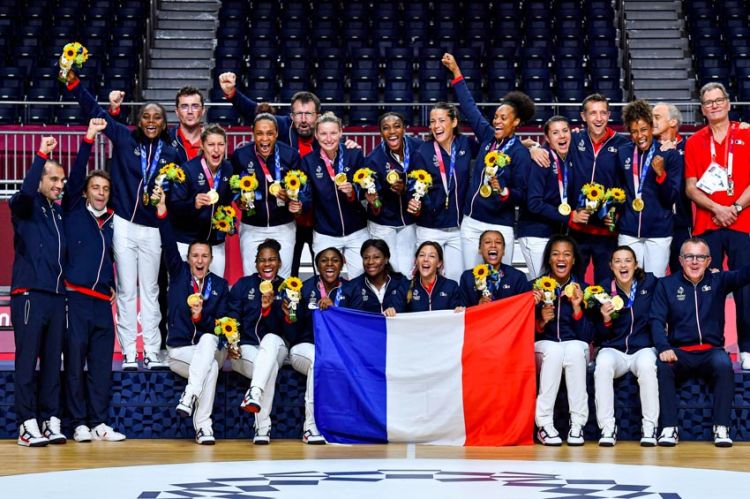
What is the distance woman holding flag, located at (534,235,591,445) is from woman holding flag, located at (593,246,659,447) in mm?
142

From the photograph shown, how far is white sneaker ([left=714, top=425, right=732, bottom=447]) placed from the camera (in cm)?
881

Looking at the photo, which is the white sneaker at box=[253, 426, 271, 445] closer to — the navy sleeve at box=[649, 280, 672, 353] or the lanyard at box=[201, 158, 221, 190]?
the lanyard at box=[201, 158, 221, 190]

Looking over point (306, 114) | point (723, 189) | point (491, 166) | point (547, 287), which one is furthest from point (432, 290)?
point (723, 189)

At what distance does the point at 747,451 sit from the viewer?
8.55 metres

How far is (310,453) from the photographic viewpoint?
8352 mm

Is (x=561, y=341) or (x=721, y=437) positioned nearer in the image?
(x=721, y=437)

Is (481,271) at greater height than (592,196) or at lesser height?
lesser

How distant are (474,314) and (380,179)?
128 centimetres

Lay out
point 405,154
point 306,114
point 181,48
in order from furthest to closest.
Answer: point 181,48 → point 306,114 → point 405,154

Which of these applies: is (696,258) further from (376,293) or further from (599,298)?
(376,293)

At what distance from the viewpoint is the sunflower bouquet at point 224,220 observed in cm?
931

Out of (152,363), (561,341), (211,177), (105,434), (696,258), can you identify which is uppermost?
(211,177)

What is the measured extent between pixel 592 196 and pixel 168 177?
3.17 m

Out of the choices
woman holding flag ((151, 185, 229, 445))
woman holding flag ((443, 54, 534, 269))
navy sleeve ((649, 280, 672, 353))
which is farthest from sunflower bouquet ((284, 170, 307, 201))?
navy sleeve ((649, 280, 672, 353))
